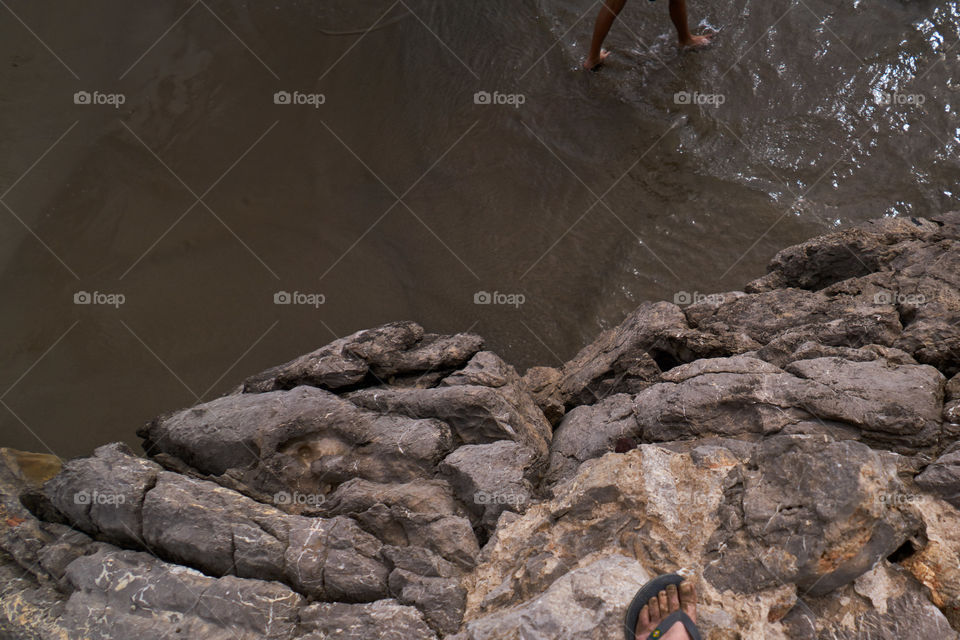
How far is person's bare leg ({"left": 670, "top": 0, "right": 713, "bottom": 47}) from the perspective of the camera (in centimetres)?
550

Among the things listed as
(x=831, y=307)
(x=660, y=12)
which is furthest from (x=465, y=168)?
(x=831, y=307)

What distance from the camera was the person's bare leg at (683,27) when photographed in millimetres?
5496

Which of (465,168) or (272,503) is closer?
(272,503)

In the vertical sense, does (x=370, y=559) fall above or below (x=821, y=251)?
below

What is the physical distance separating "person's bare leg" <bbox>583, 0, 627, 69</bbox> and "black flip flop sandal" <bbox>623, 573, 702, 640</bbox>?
4434 millimetres

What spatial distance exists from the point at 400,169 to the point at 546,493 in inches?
129

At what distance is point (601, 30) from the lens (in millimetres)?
5551

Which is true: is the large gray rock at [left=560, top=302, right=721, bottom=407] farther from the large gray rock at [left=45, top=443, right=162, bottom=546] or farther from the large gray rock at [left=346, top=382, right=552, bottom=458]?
the large gray rock at [left=45, top=443, right=162, bottom=546]

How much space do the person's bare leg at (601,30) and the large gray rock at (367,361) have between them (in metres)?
3.01

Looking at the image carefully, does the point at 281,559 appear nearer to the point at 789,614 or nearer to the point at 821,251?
the point at 789,614

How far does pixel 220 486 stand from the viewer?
125 inches

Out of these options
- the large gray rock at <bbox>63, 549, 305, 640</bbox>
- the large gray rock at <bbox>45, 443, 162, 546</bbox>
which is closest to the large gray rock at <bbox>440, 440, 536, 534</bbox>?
the large gray rock at <bbox>63, 549, 305, 640</bbox>

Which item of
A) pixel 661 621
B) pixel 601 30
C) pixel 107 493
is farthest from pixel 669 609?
pixel 601 30

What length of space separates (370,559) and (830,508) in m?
1.72
